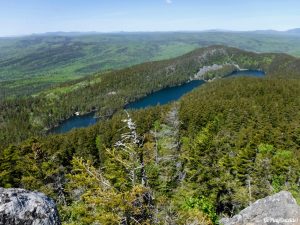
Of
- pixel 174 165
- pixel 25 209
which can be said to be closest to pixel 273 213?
pixel 25 209

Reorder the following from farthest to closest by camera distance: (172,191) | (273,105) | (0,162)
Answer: (273,105) < (0,162) < (172,191)

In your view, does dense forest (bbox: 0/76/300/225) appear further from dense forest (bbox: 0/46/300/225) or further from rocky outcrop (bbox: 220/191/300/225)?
rocky outcrop (bbox: 220/191/300/225)

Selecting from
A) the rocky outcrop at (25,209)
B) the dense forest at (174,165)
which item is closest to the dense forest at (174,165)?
the dense forest at (174,165)

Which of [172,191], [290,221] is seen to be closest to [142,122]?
[172,191]

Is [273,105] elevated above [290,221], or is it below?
below

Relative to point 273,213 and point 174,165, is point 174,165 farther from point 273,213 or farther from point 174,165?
point 273,213

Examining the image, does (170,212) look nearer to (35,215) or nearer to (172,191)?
(35,215)

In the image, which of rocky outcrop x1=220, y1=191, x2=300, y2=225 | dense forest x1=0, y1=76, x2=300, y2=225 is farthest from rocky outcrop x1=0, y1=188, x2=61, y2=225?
rocky outcrop x1=220, y1=191, x2=300, y2=225
